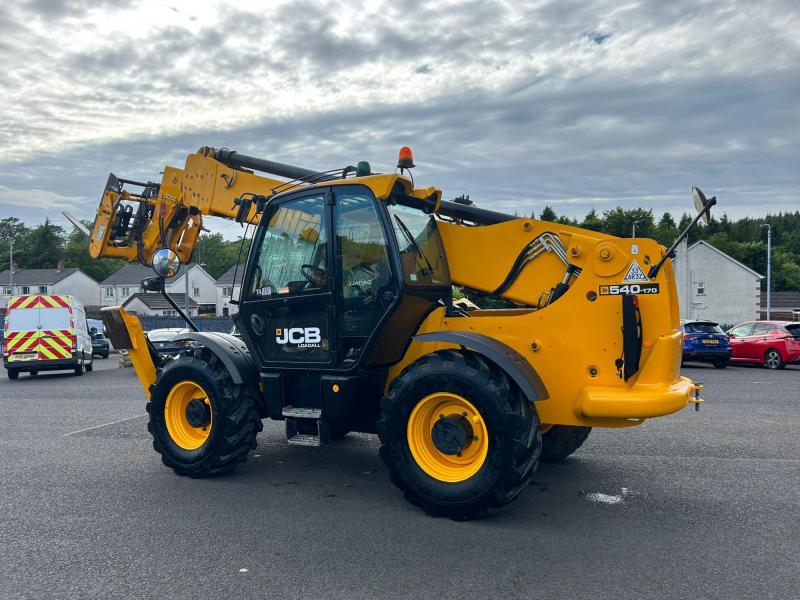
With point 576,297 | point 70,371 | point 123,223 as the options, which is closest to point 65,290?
point 70,371

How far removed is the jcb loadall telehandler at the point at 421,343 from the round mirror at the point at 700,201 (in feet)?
0.34

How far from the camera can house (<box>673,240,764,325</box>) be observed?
5334cm

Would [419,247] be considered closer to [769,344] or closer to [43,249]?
[769,344]

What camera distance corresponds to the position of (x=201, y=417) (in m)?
6.19

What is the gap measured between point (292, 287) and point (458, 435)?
2.01 metres

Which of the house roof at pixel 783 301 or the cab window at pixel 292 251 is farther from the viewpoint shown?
the house roof at pixel 783 301

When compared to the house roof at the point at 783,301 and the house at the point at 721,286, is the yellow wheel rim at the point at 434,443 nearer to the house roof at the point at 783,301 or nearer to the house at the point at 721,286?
the house at the point at 721,286

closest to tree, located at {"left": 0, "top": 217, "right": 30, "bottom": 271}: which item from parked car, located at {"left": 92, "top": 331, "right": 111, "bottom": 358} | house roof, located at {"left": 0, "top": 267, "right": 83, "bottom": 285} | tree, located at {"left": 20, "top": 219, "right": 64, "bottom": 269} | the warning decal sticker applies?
tree, located at {"left": 20, "top": 219, "right": 64, "bottom": 269}

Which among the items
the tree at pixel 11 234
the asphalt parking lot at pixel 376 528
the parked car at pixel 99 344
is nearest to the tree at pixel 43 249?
the tree at pixel 11 234

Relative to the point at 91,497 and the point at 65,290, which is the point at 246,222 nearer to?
the point at 91,497

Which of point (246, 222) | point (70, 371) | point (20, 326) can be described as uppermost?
point (246, 222)

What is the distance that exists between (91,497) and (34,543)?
106cm

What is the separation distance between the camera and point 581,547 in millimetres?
4391

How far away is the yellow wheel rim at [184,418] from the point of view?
6289mm
